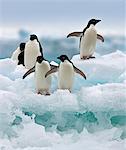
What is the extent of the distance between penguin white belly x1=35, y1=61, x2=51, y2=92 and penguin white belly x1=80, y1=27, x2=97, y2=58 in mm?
323

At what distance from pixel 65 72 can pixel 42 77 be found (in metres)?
0.11

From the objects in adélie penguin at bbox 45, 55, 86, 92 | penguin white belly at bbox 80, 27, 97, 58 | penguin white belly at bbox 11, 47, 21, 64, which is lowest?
adélie penguin at bbox 45, 55, 86, 92

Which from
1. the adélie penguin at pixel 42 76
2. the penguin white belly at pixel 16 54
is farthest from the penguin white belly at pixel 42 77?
the penguin white belly at pixel 16 54

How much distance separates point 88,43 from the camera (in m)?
2.49

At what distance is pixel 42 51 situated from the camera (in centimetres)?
254

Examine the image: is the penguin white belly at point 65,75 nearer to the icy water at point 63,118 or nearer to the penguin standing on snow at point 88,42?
the icy water at point 63,118

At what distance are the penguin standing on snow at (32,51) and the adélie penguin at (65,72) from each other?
0.94 feet

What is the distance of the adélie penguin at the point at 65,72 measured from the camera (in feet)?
7.12

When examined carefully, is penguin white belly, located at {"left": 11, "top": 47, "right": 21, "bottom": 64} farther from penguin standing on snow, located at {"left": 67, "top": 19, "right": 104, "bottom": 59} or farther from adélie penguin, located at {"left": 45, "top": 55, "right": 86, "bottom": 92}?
adélie penguin, located at {"left": 45, "top": 55, "right": 86, "bottom": 92}

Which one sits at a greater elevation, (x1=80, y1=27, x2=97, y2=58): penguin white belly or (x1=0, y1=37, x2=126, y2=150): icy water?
(x1=80, y1=27, x2=97, y2=58): penguin white belly

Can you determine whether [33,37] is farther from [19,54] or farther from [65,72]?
[65,72]

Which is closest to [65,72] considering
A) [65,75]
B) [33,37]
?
[65,75]

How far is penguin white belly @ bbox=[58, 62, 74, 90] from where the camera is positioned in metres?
2.17

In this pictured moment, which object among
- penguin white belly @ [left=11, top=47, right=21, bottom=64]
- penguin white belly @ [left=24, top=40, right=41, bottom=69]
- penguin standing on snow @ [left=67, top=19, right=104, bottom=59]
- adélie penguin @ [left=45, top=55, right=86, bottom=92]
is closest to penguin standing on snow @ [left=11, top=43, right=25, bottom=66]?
penguin white belly @ [left=11, top=47, right=21, bottom=64]
